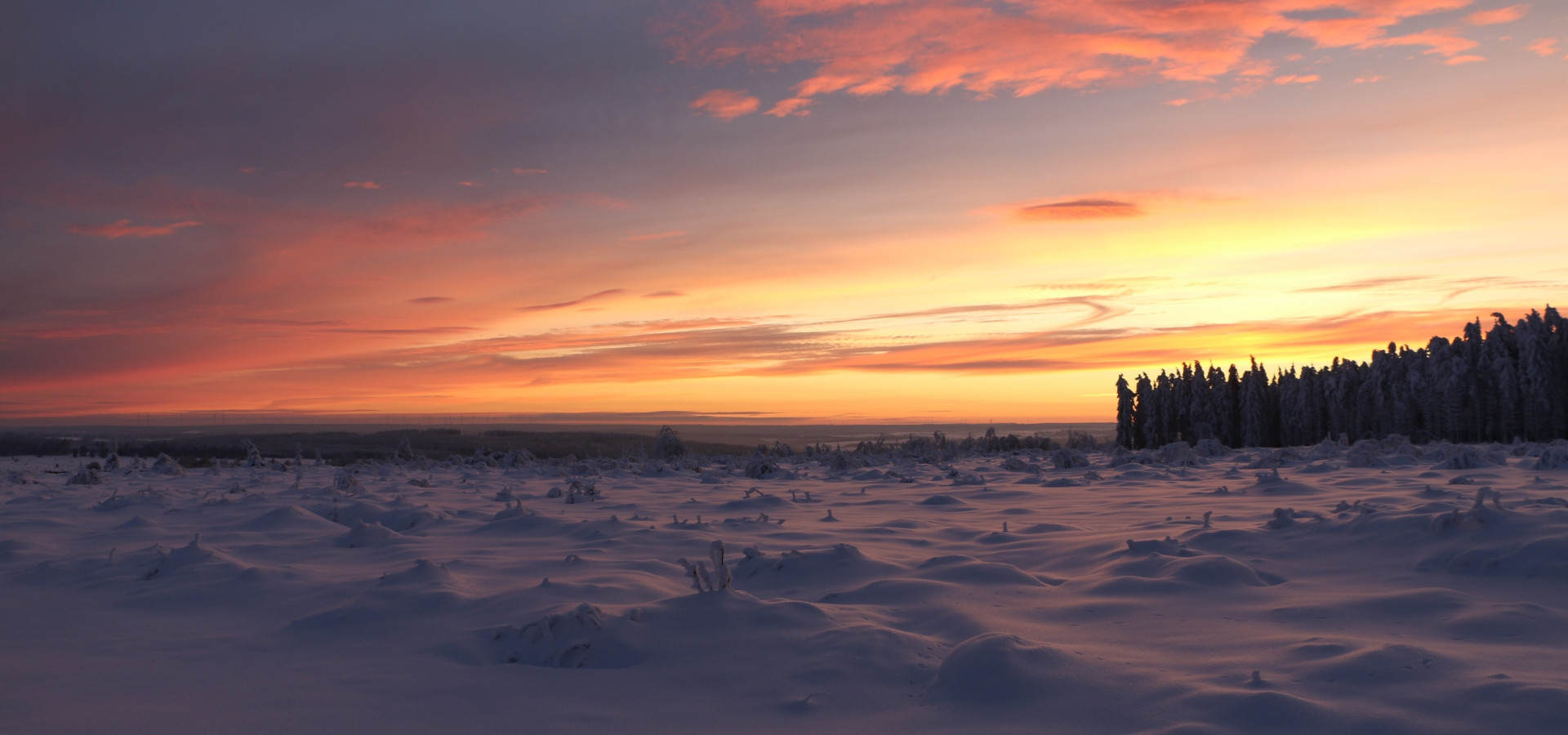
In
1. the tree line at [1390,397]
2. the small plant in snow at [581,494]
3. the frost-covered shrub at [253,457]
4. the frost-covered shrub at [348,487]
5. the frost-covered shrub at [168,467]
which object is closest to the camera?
the small plant in snow at [581,494]

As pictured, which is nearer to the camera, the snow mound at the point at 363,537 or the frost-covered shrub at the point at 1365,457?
the snow mound at the point at 363,537

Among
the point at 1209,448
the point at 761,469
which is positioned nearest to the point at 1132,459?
the point at 1209,448

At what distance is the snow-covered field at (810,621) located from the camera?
11.3 ft

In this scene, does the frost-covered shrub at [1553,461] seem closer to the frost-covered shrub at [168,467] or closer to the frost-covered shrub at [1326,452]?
the frost-covered shrub at [1326,452]

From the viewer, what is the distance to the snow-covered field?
3434 mm

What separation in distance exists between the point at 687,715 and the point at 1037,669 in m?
1.68

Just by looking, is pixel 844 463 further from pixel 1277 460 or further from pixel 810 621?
pixel 810 621

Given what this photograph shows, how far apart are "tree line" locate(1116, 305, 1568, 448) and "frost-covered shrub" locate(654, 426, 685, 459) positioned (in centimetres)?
2096

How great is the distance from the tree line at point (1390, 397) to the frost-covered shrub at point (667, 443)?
20962mm

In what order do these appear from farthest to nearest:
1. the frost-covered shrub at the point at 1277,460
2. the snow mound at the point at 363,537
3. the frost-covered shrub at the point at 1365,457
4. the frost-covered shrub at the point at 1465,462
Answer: the frost-covered shrub at the point at 1277,460 < the frost-covered shrub at the point at 1365,457 < the frost-covered shrub at the point at 1465,462 < the snow mound at the point at 363,537

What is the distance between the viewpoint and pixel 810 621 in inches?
182

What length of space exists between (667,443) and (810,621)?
2215 centimetres

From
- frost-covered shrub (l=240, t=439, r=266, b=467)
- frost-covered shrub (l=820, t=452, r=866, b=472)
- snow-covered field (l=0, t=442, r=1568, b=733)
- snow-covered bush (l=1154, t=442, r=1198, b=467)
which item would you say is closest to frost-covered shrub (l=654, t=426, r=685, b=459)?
frost-covered shrub (l=820, t=452, r=866, b=472)

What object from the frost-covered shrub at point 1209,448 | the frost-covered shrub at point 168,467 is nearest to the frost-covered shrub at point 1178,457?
the frost-covered shrub at point 1209,448
